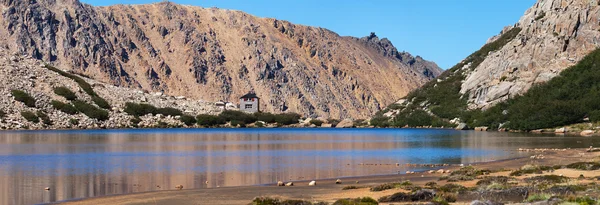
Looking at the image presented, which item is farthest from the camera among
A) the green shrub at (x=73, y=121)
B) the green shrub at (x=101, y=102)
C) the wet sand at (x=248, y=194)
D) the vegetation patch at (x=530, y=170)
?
the green shrub at (x=101, y=102)

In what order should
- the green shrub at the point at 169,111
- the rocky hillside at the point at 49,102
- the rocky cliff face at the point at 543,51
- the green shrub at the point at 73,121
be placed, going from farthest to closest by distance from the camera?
the green shrub at the point at 169,111 < the green shrub at the point at 73,121 < the rocky cliff face at the point at 543,51 < the rocky hillside at the point at 49,102

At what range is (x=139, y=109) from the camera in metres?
186

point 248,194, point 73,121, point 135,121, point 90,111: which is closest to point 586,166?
point 248,194

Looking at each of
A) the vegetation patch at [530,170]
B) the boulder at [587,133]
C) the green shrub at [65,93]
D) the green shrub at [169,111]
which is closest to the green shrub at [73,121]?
the green shrub at [65,93]

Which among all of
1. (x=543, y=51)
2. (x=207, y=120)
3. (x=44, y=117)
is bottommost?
(x=207, y=120)

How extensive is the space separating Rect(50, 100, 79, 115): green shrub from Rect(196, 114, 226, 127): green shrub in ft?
122

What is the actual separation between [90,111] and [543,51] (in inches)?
4150

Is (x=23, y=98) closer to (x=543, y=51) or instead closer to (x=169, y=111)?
(x=169, y=111)

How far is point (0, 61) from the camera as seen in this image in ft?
587

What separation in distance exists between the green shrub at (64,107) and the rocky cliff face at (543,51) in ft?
314

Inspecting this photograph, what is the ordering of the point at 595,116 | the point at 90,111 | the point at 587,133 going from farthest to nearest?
the point at 90,111, the point at 595,116, the point at 587,133

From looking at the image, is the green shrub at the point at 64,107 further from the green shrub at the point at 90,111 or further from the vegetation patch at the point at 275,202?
the vegetation patch at the point at 275,202

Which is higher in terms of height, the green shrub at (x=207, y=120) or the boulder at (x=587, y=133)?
the green shrub at (x=207, y=120)

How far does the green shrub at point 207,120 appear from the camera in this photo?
194500mm
